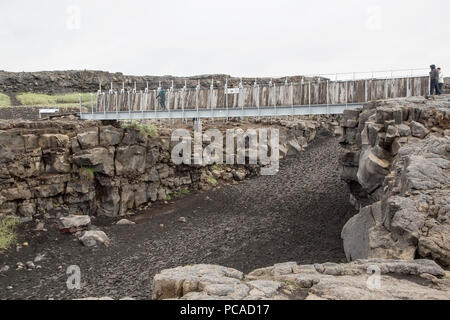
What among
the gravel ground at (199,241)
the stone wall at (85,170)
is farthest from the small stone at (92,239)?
the stone wall at (85,170)

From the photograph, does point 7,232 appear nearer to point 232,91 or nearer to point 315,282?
point 232,91

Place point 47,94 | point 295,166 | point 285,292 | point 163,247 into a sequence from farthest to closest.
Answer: point 47,94 → point 295,166 → point 163,247 → point 285,292

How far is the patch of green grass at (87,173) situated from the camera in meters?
21.6

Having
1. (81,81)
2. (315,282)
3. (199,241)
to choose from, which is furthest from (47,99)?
(315,282)

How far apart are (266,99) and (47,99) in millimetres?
24679

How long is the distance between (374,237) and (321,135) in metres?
27.5

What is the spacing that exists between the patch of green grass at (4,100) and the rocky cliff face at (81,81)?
281 centimetres

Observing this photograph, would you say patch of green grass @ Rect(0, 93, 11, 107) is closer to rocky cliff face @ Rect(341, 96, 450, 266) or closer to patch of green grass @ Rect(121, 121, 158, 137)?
patch of green grass @ Rect(121, 121, 158, 137)

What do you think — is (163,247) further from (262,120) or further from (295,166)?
(262,120)

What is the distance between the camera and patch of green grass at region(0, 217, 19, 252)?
1700cm

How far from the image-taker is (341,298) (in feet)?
21.6

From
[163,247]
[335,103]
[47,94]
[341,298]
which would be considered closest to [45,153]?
[163,247]

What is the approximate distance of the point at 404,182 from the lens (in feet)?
36.1
